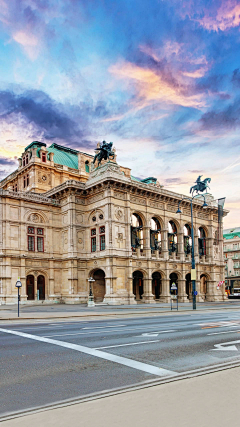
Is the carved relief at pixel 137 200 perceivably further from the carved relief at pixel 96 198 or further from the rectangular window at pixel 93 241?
the rectangular window at pixel 93 241

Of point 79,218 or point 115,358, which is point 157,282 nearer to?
point 79,218

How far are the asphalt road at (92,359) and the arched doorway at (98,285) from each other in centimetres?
3542

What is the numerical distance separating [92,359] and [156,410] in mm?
4758

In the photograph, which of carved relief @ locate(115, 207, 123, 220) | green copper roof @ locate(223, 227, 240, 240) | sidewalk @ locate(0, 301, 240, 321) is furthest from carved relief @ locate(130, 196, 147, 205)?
green copper roof @ locate(223, 227, 240, 240)

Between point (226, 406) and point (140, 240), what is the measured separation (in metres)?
46.8

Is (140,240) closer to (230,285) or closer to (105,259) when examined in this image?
(105,259)

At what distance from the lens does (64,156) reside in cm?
6625

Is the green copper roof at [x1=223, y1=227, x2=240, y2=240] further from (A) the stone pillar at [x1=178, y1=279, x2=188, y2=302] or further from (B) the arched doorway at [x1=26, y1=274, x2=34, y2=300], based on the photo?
(B) the arched doorway at [x1=26, y1=274, x2=34, y2=300]

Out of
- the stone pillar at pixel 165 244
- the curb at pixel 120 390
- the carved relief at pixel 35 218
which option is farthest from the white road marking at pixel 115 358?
the stone pillar at pixel 165 244

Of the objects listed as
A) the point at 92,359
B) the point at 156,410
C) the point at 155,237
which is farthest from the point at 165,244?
the point at 156,410

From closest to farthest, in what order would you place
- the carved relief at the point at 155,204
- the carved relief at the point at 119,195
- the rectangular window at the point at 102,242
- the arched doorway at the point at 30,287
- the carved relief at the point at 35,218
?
the arched doorway at the point at 30,287
the carved relief at the point at 119,195
the rectangular window at the point at 102,242
the carved relief at the point at 35,218
the carved relief at the point at 155,204

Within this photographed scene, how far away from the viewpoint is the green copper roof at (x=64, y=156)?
64.4 metres

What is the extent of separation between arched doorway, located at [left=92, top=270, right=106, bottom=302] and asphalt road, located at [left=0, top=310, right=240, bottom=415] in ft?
116

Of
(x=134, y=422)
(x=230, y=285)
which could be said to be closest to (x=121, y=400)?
(x=134, y=422)
